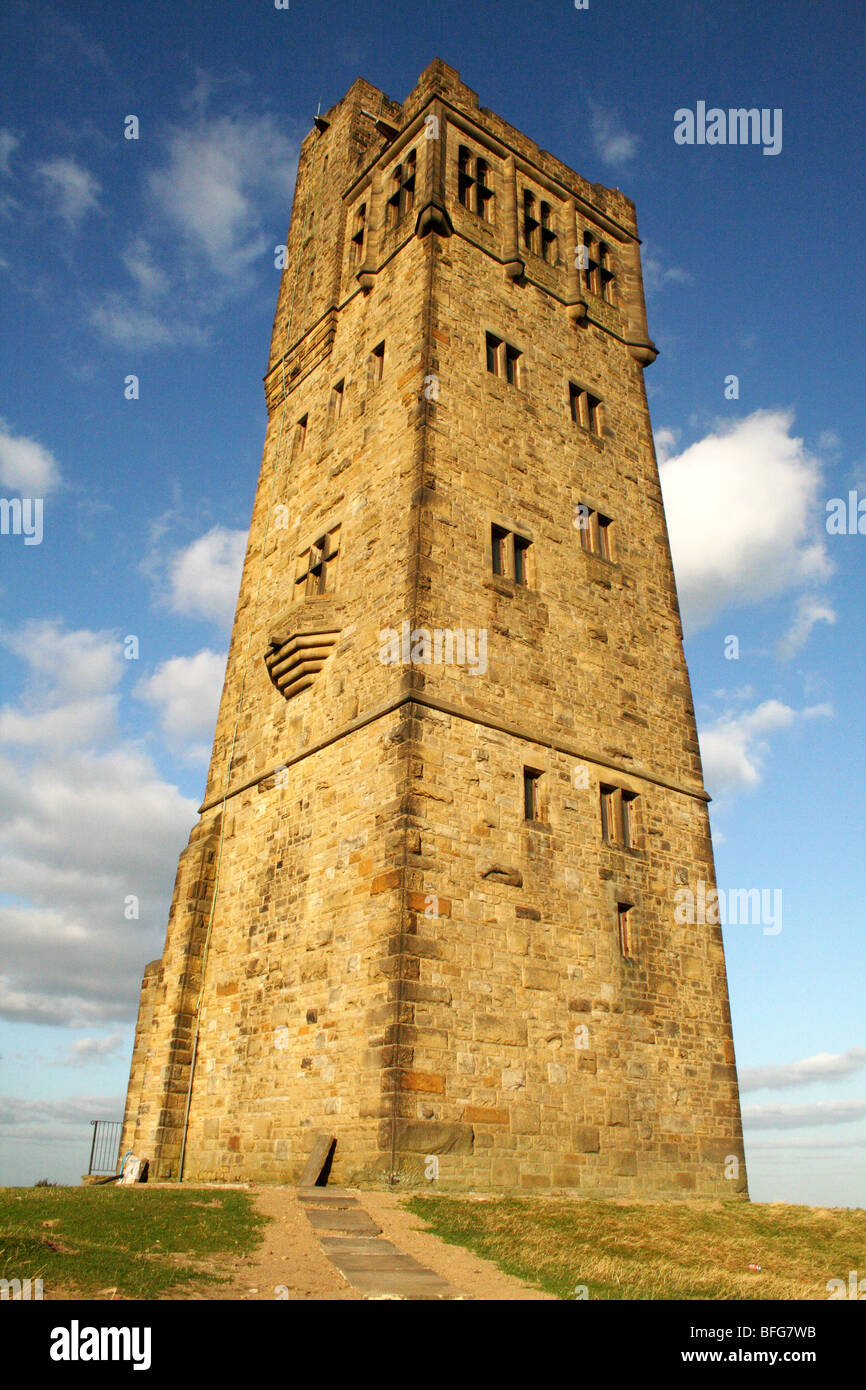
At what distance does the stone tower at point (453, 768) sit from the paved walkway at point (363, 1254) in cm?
155

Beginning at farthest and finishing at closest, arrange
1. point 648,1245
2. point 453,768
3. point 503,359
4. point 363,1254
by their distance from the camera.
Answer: point 503,359
point 453,768
point 648,1245
point 363,1254

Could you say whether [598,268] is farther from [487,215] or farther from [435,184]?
[435,184]

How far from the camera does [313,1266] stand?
23.1 ft

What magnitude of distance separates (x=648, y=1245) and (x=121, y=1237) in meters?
4.97

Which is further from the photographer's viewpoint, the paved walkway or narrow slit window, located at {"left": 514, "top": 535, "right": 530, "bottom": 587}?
narrow slit window, located at {"left": 514, "top": 535, "right": 530, "bottom": 587}

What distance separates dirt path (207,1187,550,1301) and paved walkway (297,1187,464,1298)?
84 millimetres

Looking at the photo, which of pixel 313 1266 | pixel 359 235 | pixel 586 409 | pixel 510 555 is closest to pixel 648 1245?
pixel 313 1266

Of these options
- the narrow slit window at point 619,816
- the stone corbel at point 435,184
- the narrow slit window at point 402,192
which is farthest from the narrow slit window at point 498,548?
the narrow slit window at point 402,192

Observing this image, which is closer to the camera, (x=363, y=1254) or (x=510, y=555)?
(x=363, y=1254)

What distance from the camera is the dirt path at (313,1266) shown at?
6.26 metres

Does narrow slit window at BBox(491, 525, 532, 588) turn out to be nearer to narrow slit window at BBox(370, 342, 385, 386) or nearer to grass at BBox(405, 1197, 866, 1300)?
narrow slit window at BBox(370, 342, 385, 386)

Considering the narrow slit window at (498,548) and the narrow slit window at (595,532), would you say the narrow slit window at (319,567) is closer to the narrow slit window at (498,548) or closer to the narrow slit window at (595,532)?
the narrow slit window at (498,548)

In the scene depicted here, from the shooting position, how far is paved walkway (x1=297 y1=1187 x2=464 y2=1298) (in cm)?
648

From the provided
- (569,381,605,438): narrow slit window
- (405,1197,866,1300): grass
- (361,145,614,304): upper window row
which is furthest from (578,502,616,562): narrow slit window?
(405,1197,866,1300): grass
